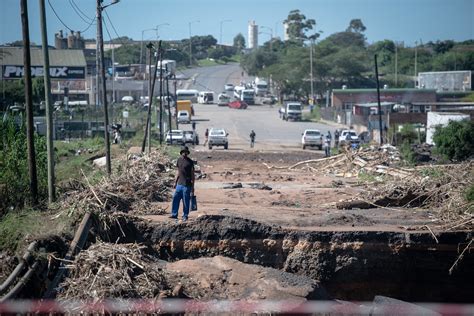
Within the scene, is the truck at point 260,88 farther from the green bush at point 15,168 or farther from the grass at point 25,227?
the grass at point 25,227

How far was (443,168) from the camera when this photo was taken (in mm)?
27734

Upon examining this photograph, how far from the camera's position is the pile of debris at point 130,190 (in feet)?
60.7

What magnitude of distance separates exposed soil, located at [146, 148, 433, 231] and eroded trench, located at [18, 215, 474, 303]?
0.59 metres

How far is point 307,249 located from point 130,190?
6968 millimetres

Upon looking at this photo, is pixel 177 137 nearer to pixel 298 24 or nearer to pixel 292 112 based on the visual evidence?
pixel 292 112

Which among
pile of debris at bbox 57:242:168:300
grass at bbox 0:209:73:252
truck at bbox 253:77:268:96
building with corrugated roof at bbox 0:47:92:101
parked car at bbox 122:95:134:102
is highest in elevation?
building with corrugated roof at bbox 0:47:92:101

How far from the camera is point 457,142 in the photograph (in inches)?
1754

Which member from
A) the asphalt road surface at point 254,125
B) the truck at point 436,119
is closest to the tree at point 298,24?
the asphalt road surface at point 254,125

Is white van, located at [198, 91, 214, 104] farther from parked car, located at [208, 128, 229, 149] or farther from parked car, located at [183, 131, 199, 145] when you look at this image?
parked car, located at [208, 128, 229, 149]

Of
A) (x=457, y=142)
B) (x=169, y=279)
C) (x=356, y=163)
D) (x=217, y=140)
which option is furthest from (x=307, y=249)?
(x=217, y=140)

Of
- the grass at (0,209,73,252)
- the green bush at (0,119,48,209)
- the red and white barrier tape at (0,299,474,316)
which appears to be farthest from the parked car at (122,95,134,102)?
the red and white barrier tape at (0,299,474,316)

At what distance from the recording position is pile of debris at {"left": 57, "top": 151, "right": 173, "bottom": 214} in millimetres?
18500

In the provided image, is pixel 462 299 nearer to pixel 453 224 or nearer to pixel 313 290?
pixel 453 224

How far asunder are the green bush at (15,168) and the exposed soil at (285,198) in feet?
11.5
